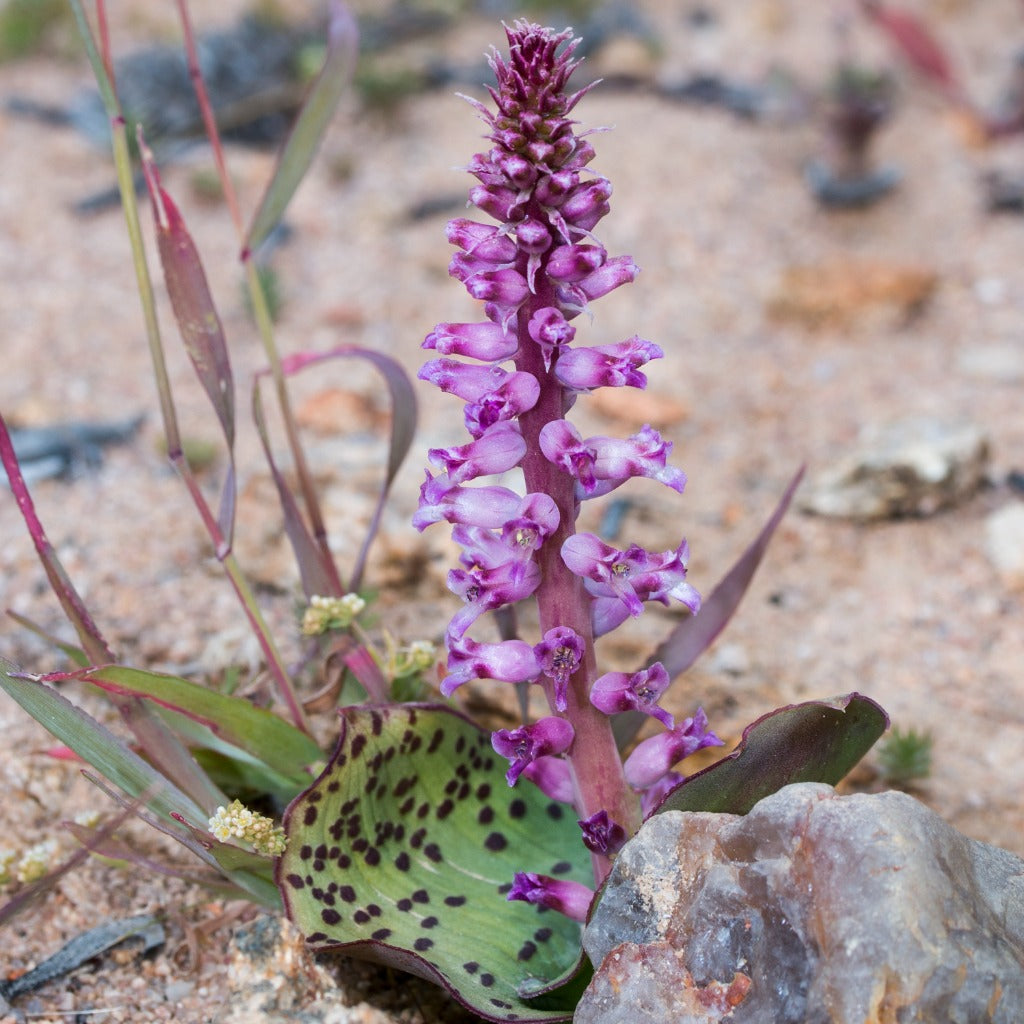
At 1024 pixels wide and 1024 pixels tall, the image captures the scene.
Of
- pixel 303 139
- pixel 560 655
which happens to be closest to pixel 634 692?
pixel 560 655

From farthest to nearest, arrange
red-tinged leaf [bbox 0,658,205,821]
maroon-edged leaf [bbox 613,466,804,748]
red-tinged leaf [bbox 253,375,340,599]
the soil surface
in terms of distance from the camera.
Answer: the soil surface
red-tinged leaf [bbox 253,375,340,599]
maroon-edged leaf [bbox 613,466,804,748]
red-tinged leaf [bbox 0,658,205,821]

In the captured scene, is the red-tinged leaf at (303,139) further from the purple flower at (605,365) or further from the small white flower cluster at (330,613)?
the purple flower at (605,365)

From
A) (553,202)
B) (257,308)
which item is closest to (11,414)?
(257,308)

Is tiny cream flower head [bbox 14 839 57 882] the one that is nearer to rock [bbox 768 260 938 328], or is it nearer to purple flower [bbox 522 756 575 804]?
purple flower [bbox 522 756 575 804]

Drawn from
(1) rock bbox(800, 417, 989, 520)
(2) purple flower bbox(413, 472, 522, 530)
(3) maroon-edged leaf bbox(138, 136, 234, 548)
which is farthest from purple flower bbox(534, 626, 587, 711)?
(1) rock bbox(800, 417, 989, 520)

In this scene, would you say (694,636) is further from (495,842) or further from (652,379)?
(652,379)
